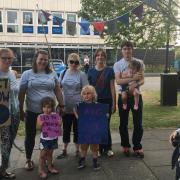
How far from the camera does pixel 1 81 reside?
5.57 metres

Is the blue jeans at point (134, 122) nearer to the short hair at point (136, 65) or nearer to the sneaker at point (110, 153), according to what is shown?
the sneaker at point (110, 153)

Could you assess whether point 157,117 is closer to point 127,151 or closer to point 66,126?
point 127,151

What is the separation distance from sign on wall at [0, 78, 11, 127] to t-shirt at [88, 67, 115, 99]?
1542 millimetres

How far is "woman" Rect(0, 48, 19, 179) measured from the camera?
5621 millimetres

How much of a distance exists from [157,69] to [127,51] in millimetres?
35253

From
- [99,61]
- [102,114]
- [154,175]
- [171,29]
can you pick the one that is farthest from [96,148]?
[171,29]

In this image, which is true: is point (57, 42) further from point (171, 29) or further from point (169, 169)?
point (169, 169)

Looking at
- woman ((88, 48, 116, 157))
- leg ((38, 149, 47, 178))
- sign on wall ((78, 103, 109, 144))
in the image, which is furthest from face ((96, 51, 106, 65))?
leg ((38, 149, 47, 178))

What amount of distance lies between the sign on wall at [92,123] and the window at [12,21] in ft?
114

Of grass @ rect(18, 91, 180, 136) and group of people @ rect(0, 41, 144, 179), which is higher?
group of people @ rect(0, 41, 144, 179)

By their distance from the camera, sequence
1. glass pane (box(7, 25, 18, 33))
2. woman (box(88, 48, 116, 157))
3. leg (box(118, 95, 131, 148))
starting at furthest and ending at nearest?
glass pane (box(7, 25, 18, 33))
leg (box(118, 95, 131, 148))
woman (box(88, 48, 116, 157))

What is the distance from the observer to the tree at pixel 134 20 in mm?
13273

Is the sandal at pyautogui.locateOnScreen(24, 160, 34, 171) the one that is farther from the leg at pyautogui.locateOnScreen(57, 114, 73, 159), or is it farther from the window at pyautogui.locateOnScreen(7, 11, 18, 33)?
the window at pyautogui.locateOnScreen(7, 11, 18, 33)

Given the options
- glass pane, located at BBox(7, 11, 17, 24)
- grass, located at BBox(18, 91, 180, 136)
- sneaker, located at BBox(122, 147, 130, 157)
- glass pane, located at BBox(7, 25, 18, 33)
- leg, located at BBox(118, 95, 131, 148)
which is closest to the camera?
leg, located at BBox(118, 95, 131, 148)
